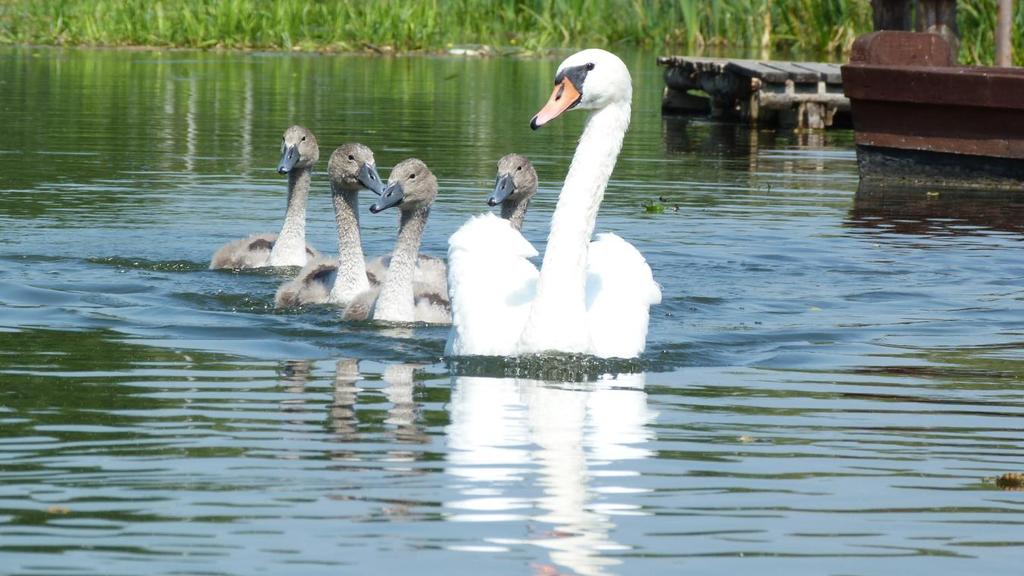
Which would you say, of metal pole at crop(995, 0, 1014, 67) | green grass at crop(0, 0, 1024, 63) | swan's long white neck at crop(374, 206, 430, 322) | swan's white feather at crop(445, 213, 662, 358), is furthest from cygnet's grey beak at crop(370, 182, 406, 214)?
green grass at crop(0, 0, 1024, 63)

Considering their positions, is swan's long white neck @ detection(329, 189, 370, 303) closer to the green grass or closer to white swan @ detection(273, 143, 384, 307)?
white swan @ detection(273, 143, 384, 307)

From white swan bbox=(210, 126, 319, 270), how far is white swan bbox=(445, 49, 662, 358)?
132 inches

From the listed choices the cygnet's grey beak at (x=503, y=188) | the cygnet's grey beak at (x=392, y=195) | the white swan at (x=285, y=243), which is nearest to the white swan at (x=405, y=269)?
the cygnet's grey beak at (x=392, y=195)

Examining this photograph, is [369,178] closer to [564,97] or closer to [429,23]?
[564,97]

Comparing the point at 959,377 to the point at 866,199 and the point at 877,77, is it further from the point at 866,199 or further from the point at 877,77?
the point at 877,77

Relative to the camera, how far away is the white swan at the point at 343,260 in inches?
403

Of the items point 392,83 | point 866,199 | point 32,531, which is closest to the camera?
point 32,531

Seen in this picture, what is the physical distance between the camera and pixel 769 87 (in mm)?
24562

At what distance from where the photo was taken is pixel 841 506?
5.63m

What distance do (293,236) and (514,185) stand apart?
1.71 m

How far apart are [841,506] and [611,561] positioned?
3.34 feet

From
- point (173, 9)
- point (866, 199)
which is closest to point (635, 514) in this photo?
point (866, 199)

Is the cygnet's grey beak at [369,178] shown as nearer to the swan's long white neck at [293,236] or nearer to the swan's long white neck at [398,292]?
the swan's long white neck at [398,292]

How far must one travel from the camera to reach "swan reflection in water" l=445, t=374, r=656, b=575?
522 centimetres
